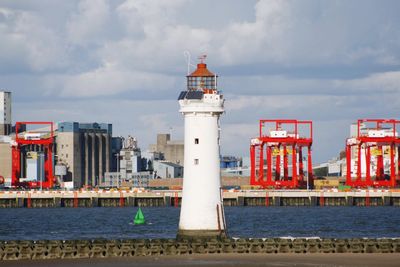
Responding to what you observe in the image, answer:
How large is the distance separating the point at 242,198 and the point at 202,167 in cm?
9594

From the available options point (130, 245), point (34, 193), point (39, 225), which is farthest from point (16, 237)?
point (34, 193)

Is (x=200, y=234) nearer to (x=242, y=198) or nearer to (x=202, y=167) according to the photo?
(x=202, y=167)

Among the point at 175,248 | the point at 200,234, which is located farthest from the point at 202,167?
the point at 175,248

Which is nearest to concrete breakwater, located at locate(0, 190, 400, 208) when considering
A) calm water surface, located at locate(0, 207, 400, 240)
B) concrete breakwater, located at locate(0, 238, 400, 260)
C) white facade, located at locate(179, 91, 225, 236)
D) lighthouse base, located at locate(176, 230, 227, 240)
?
calm water surface, located at locate(0, 207, 400, 240)

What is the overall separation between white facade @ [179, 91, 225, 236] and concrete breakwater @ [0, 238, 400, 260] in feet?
4.66

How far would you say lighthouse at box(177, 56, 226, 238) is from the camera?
57500 mm

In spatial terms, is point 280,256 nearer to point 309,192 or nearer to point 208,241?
point 208,241

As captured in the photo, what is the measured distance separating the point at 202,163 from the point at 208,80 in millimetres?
4373

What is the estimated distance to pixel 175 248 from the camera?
181ft

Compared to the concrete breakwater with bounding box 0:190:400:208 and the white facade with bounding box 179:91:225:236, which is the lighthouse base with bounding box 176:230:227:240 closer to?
the white facade with bounding box 179:91:225:236

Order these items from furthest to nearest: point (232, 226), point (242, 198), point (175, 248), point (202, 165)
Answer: point (242, 198), point (232, 226), point (202, 165), point (175, 248)

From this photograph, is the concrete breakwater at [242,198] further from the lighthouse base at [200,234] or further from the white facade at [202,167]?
the white facade at [202,167]

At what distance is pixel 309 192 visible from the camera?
155 m

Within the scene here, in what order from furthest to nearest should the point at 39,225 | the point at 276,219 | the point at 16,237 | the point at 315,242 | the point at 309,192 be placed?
1. the point at 309,192
2. the point at 276,219
3. the point at 39,225
4. the point at 16,237
5. the point at 315,242
